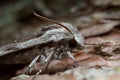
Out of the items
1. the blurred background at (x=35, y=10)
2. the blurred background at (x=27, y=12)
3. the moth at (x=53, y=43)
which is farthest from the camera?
the blurred background at (x=27, y=12)

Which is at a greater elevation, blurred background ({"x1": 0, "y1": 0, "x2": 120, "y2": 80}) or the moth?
blurred background ({"x1": 0, "y1": 0, "x2": 120, "y2": 80})

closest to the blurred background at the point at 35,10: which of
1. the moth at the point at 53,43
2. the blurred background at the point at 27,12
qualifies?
the blurred background at the point at 27,12

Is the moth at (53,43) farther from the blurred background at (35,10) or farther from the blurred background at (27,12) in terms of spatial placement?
the blurred background at (27,12)

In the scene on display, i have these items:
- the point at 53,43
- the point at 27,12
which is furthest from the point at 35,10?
the point at 53,43

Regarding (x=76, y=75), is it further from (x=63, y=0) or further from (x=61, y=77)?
(x=63, y=0)

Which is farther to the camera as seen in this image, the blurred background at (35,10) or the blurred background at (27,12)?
the blurred background at (27,12)

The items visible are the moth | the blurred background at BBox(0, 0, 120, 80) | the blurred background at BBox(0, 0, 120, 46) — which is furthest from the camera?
the blurred background at BBox(0, 0, 120, 46)

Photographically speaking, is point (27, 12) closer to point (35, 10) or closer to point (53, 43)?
point (35, 10)

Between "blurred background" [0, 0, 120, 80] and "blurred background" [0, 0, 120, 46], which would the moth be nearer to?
"blurred background" [0, 0, 120, 80]

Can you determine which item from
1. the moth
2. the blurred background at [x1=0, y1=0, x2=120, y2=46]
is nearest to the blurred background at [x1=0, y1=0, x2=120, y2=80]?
the blurred background at [x1=0, y1=0, x2=120, y2=46]
